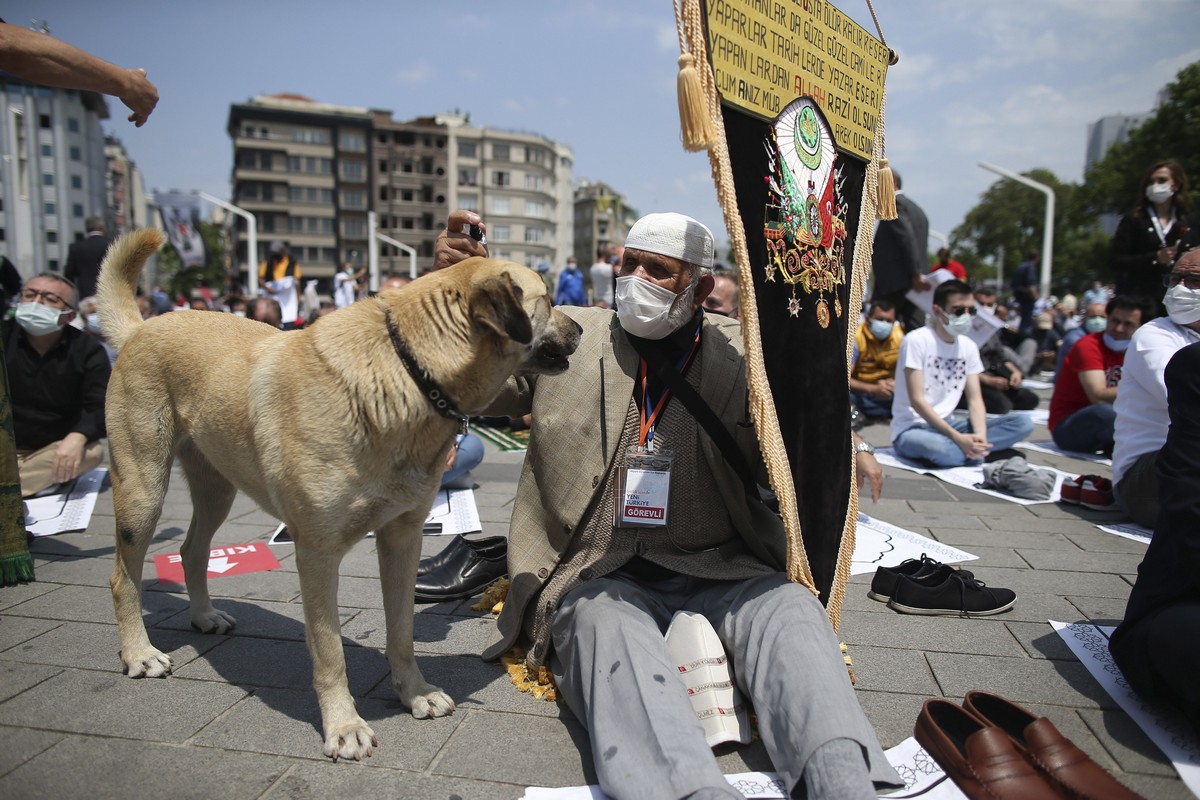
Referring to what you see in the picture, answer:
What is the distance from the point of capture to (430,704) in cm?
279

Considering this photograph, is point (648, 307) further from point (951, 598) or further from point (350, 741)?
point (951, 598)

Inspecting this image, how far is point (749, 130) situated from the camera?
269 cm

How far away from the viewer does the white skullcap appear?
3.00 metres

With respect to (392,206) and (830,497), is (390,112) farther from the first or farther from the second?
(830,497)

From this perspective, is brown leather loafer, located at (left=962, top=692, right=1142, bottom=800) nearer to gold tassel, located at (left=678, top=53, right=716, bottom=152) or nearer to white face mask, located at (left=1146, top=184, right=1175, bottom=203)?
gold tassel, located at (left=678, top=53, right=716, bottom=152)

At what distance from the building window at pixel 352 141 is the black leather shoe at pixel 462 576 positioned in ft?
319

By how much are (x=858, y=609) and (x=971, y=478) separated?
389 centimetres

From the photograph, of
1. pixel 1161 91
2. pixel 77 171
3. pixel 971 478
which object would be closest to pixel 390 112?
pixel 77 171

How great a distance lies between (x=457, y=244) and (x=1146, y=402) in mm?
4740

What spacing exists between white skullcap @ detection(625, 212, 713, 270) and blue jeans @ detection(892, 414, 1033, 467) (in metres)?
5.32

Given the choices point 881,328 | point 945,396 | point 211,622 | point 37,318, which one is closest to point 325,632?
point 211,622

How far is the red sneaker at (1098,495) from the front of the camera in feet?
19.0

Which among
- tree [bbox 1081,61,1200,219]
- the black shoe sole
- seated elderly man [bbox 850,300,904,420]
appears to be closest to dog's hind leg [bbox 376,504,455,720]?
the black shoe sole

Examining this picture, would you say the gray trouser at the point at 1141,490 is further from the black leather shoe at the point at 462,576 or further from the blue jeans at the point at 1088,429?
the black leather shoe at the point at 462,576
